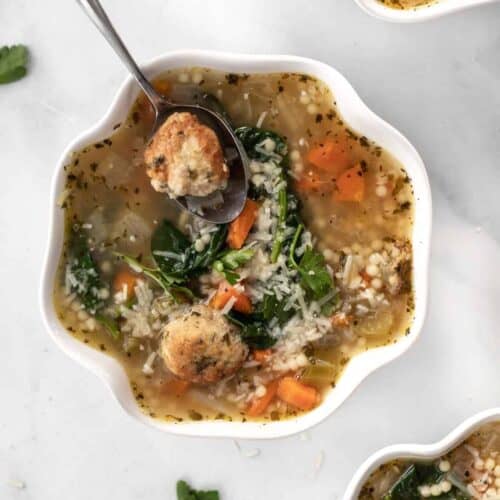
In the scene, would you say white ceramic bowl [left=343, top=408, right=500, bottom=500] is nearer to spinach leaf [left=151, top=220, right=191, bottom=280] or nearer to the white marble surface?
the white marble surface

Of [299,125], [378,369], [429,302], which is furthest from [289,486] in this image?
[299,125]

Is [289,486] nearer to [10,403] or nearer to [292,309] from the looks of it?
[292,309]

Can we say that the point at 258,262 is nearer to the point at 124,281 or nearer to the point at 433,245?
the point at 124,281

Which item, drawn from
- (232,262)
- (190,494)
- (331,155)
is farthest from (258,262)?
(190,494)

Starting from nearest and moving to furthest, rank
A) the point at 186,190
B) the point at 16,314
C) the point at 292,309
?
→ the point at 186,190, the point at 292,309, the point at 16,314

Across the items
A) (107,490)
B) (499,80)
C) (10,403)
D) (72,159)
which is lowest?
(107,490)

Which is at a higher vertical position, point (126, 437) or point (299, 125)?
point (299, 125)

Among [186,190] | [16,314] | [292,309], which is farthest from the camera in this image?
[16,314]
